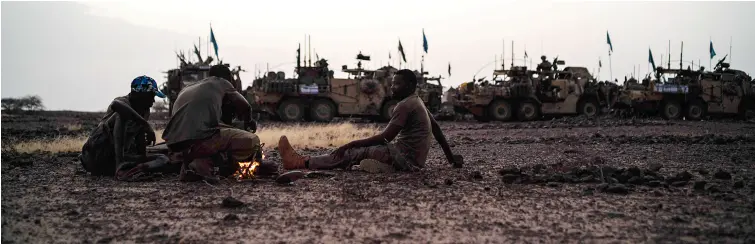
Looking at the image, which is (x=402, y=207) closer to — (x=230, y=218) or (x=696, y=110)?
(x=230, y=218)

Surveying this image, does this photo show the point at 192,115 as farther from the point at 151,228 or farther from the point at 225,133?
the point at 151,228

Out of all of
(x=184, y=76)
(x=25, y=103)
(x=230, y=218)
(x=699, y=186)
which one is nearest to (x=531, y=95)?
(x=184, y=76)

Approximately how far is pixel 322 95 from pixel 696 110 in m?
14.8

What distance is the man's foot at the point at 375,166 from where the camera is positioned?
749cm

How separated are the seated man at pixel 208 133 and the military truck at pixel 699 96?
2330cm

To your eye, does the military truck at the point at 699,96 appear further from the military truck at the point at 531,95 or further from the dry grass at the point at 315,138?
the dry grass at the point at 315,138

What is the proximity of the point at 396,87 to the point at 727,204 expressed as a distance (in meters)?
3.57

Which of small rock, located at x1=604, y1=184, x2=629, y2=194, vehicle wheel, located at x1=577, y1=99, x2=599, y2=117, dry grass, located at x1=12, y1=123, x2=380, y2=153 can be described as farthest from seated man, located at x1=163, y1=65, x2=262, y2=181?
vehicle wheel, located at x1=577, y1=99, x2=599, y2=117

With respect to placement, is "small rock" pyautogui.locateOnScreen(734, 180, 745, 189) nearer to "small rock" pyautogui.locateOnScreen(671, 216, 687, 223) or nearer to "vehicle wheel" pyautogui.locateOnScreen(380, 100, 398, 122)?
"small rock" pyautogui.locateOnScreen(671, 216, 687, 223)

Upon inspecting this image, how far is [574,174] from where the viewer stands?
7.02 meters

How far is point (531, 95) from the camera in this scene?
89.5 feet

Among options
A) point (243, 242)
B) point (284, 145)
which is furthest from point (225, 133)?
point (243, 242)

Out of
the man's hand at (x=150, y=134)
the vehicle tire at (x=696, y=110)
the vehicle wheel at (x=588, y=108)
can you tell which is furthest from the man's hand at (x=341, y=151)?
the vehicle tire at (x=696, y=110)

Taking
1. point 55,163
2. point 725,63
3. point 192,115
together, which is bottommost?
point 55,163
